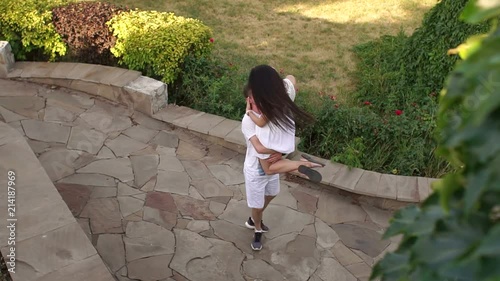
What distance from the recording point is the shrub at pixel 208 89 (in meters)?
5.89

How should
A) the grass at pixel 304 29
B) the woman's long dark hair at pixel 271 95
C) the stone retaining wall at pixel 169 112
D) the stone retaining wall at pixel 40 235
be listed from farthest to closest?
the grass at pixel 304 29, the stone retaining wall at pixel 169 112, the woman's long dark hair at pixel 271 95, the stone retaining wall at pixel 40 235

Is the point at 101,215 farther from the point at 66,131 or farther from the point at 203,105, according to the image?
the point at 203,105

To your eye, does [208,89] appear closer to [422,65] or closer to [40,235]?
[422,65]

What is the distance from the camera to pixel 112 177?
4.75 metres

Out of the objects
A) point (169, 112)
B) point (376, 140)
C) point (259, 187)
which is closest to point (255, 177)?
point (259, 187)

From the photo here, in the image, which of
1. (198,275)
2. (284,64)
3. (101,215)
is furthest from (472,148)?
(284,64)

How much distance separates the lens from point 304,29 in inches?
363

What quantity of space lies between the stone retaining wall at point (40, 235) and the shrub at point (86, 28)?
294cm

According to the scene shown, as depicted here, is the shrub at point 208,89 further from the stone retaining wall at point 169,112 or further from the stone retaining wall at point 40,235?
the stone retaining wall at point 40,235

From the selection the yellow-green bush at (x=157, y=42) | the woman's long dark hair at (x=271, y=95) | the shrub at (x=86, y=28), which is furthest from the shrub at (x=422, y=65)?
the shrub at (x=86, y=28)

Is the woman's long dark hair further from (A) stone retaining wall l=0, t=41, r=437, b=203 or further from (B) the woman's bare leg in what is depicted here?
(A) stone retaining wall l=0, t=41, r=437, b=203

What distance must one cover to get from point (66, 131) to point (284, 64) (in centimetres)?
375

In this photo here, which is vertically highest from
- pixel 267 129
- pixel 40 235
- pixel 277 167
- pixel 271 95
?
pixel 271 95

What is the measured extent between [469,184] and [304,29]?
868cm
